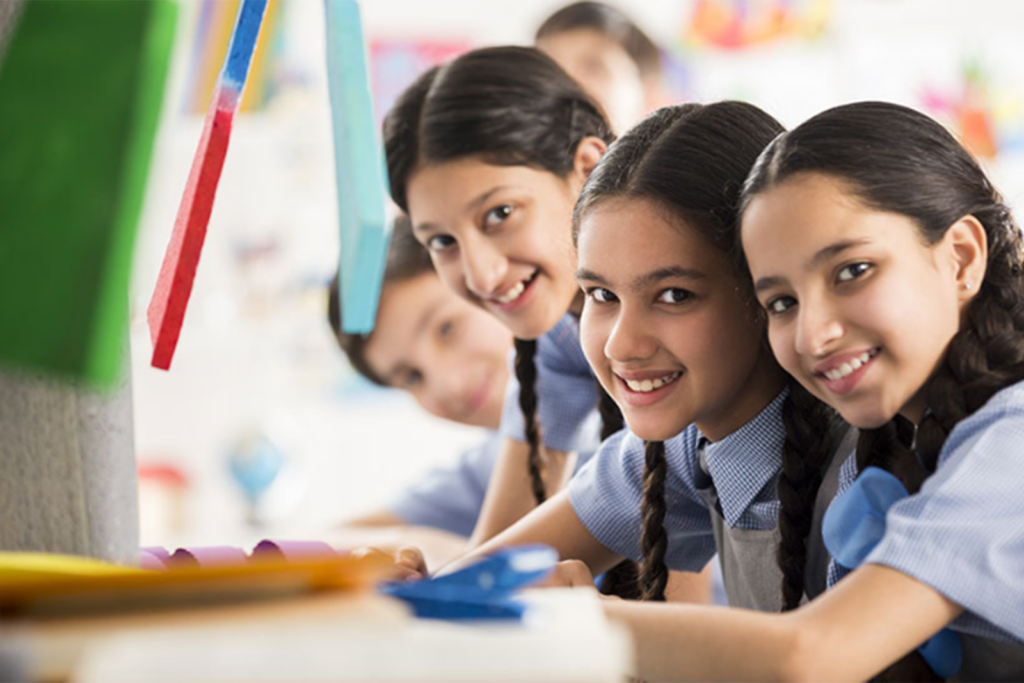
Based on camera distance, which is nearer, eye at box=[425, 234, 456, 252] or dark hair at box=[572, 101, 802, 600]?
dark hair at box=[572, 101, 802, 600]

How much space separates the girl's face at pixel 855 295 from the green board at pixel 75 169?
1.20ft

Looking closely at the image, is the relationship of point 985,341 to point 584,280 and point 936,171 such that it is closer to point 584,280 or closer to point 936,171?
point 936,171

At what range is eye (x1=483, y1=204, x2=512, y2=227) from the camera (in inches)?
41.2

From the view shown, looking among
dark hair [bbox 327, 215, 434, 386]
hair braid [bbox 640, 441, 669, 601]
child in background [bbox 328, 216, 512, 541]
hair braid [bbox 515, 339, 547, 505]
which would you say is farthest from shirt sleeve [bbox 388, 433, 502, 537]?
hair braid [bbox 640, 441, 669, 601]

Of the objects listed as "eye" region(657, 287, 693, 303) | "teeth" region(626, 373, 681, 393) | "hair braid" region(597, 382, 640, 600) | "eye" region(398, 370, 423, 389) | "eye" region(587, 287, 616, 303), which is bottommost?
"hair braid" region(597, 382, 640, 600)

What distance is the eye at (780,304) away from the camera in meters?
0.65

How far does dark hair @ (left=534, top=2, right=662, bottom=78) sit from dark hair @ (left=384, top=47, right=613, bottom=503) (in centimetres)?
70

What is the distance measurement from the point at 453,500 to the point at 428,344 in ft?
0.90

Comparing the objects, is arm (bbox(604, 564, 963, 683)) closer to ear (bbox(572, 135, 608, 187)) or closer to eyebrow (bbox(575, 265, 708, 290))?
eyebrow (bbox(575, 265, 708, 290))

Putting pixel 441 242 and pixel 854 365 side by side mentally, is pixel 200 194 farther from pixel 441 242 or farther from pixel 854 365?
pixel 441 242

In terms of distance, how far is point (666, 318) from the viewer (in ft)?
2.38

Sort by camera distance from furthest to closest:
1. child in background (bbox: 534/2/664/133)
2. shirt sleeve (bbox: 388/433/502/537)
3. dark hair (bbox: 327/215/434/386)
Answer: child in background (bbox: 534/2/664/133)
shirt sleeve (bbox: 388/433/502/537)
dark hair (bbox: 327/215/434/386)

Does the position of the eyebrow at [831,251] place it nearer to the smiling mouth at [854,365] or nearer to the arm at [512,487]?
the smiling mouth at [854,365]

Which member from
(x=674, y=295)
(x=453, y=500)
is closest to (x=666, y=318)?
(x=674, y=295)
